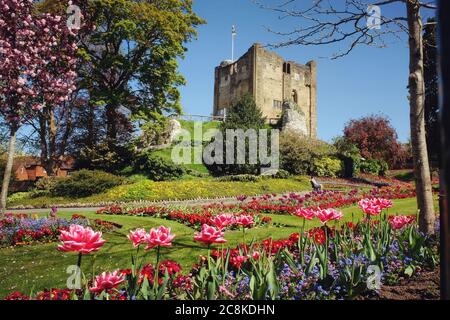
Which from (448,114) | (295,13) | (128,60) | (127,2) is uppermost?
(127,2)

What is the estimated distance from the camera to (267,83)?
5044 centimetres

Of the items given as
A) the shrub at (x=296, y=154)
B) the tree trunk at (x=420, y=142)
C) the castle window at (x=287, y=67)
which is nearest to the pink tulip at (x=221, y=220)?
the tree trunk at (x=420, y=142)

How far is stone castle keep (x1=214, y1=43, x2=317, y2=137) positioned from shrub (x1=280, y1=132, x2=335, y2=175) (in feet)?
45.8

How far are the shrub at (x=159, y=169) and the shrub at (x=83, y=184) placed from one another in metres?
4.04

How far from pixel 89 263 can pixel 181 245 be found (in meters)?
1.88

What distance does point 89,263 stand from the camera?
6.27 m

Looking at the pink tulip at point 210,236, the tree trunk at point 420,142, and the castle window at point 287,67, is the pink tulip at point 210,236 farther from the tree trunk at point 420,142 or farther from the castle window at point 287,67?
the castle window at point 287,67

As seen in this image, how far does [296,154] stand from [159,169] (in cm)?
1235

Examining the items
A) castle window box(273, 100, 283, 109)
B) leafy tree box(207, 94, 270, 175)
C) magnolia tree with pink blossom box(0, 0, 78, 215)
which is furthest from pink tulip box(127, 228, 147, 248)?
castle window box(273, 100, 283, 109)

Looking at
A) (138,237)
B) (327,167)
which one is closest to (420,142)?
(138,237)

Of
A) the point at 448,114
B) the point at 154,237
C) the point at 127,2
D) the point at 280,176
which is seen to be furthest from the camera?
the point at 280,176

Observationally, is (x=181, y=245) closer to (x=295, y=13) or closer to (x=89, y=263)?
(x=89, y=263)

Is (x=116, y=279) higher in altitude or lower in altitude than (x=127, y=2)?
lower
